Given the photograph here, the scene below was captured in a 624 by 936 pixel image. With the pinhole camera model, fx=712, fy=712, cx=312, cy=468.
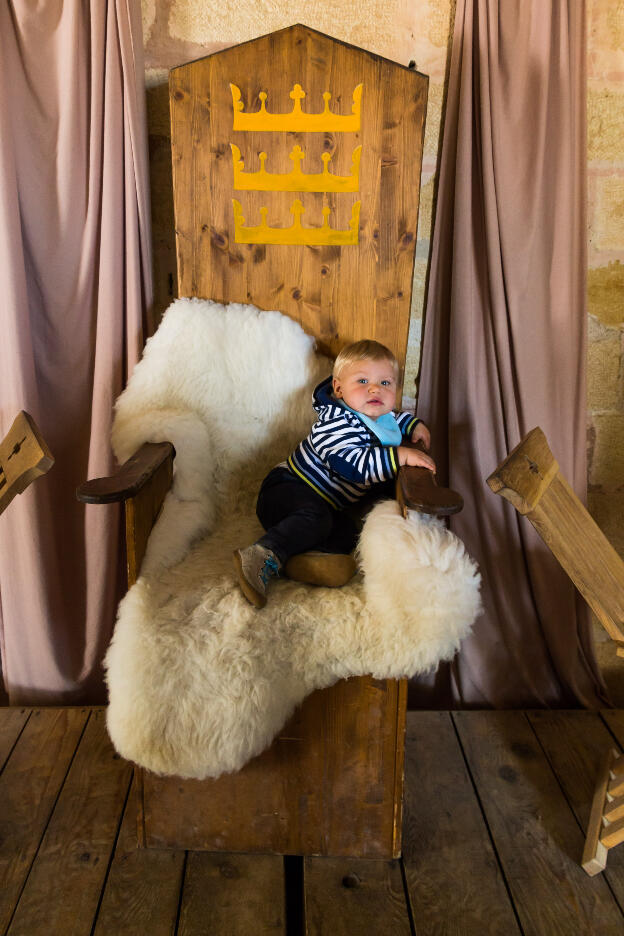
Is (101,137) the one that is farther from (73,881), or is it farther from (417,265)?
(73,881)

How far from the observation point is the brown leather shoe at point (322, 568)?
1424 mm

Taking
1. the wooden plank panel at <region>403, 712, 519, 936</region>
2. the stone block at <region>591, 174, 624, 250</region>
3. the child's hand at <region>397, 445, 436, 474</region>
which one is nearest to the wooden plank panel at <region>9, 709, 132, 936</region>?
the wooden plank panel at <region>403, 712, 519, 936</region>

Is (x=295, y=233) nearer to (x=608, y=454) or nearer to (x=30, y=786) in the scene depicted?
(x=608, y=454)

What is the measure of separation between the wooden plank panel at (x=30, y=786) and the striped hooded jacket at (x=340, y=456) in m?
0.96

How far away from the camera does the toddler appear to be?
155 centimetres

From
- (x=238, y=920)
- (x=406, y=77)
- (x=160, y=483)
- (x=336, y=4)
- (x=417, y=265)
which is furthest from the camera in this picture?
(x=417, y=265)

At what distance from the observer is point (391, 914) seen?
1394 mm

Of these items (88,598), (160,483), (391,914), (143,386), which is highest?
(143,386)

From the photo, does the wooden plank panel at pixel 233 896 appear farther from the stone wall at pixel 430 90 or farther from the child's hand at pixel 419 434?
the stone wall at pixel 430 90

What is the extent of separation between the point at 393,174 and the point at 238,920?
1.67m

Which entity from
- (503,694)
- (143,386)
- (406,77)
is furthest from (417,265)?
(503,694)

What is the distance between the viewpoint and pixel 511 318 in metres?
1.86

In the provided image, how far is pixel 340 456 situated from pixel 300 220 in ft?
2.05

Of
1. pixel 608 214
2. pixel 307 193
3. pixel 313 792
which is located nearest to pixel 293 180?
pixel 307 193
